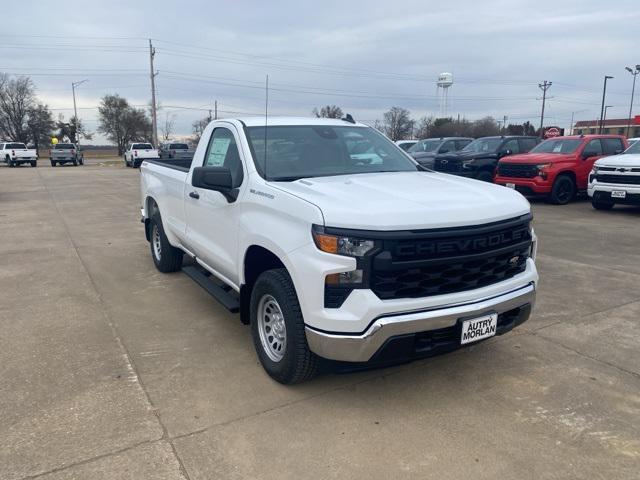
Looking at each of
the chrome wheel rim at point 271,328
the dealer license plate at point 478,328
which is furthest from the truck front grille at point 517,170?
the chrome wheel rim at point 271,328

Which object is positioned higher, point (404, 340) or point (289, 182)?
point (289, 182)

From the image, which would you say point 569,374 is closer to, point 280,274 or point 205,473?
point 280,274

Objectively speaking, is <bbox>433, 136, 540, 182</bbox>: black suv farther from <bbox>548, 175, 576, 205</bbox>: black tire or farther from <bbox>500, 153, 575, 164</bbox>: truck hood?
<bbox>548, 175, 576, 205</bbox>: black tire

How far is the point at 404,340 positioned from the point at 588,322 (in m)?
2.75

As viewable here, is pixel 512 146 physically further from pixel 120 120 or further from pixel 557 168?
pixel 120 120

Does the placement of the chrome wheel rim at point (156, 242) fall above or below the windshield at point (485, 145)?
below

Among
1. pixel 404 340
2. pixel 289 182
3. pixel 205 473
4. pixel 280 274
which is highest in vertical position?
pixel 289 182

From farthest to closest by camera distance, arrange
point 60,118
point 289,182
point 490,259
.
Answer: point 60,118 < point 289,182 < point 490,259

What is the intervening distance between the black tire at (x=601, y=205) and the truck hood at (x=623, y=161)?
880mm

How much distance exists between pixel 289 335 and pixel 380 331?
671mm

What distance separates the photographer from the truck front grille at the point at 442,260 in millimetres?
3045

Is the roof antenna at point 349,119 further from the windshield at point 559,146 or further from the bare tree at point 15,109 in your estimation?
the bare tree at point 15,109

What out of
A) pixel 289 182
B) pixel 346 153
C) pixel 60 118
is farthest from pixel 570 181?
pixel 60 118

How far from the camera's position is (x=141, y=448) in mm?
2980
